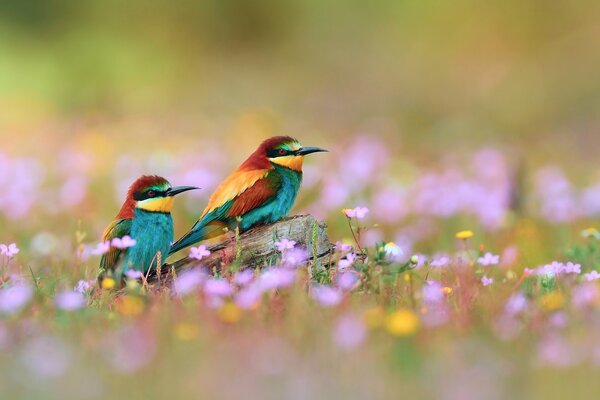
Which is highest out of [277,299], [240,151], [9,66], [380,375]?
[9,66]

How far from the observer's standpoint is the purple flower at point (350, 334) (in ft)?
9.59

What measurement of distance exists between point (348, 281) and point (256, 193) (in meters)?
0.97

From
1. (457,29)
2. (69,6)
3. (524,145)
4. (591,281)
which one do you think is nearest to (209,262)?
(591,281)

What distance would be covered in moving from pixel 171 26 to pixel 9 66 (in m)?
3.89

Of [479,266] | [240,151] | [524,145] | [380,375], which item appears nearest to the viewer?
[380,375]

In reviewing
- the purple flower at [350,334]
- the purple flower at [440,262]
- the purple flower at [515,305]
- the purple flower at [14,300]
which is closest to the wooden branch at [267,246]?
the purple flower at [440,262]

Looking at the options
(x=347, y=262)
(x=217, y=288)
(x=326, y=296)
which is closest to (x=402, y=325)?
(x=326, y=296)

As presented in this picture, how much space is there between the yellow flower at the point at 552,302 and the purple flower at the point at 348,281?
2.07 feet

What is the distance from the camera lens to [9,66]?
16.0m

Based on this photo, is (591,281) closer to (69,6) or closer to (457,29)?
(457,29)

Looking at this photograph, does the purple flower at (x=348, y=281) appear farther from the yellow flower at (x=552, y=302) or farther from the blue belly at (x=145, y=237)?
the blue belly at (x=145, y=237)

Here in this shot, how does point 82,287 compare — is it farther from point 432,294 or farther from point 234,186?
point 432,294

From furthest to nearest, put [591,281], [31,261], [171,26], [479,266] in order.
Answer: [171,26] < [31,261] < [479,266] < [591,281]

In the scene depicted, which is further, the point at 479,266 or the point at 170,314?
the point at 479,266
